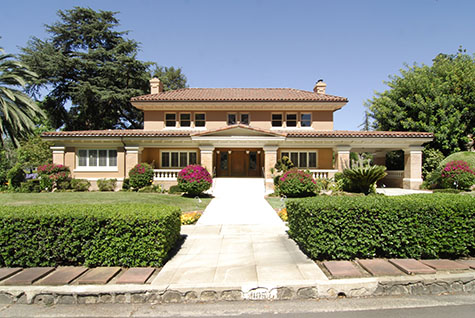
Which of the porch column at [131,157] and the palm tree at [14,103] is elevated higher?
the palm tree at [14,103]

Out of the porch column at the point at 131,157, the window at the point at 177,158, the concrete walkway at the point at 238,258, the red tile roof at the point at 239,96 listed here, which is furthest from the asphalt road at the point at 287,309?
the red tile roof at the point at 239,96

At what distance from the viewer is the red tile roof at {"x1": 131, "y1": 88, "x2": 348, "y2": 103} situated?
2491 centimetres

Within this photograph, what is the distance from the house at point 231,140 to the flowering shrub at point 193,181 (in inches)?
189

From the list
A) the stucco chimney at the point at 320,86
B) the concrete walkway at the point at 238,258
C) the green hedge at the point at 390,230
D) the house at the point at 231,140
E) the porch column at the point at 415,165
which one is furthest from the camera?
the stucco chimney at the point at 320,86

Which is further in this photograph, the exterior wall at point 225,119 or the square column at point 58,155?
the exterior wall at point 225,119

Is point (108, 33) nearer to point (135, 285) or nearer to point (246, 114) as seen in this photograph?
point (246, 114)

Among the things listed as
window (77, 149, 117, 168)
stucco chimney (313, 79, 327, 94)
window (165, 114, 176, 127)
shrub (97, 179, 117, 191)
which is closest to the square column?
window (77, 149, 117, 168)

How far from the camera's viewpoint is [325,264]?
5723 mm

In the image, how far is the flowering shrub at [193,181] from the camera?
16469 mm

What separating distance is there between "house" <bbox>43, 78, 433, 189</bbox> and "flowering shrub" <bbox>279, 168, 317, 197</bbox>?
4.35 m

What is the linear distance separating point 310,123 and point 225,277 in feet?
72.9

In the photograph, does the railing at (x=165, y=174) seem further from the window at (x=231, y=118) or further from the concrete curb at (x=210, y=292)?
the concrete curb at (x=210, y=292)

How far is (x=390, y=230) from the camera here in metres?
6.02

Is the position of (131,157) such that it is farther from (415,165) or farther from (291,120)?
(415,165)
